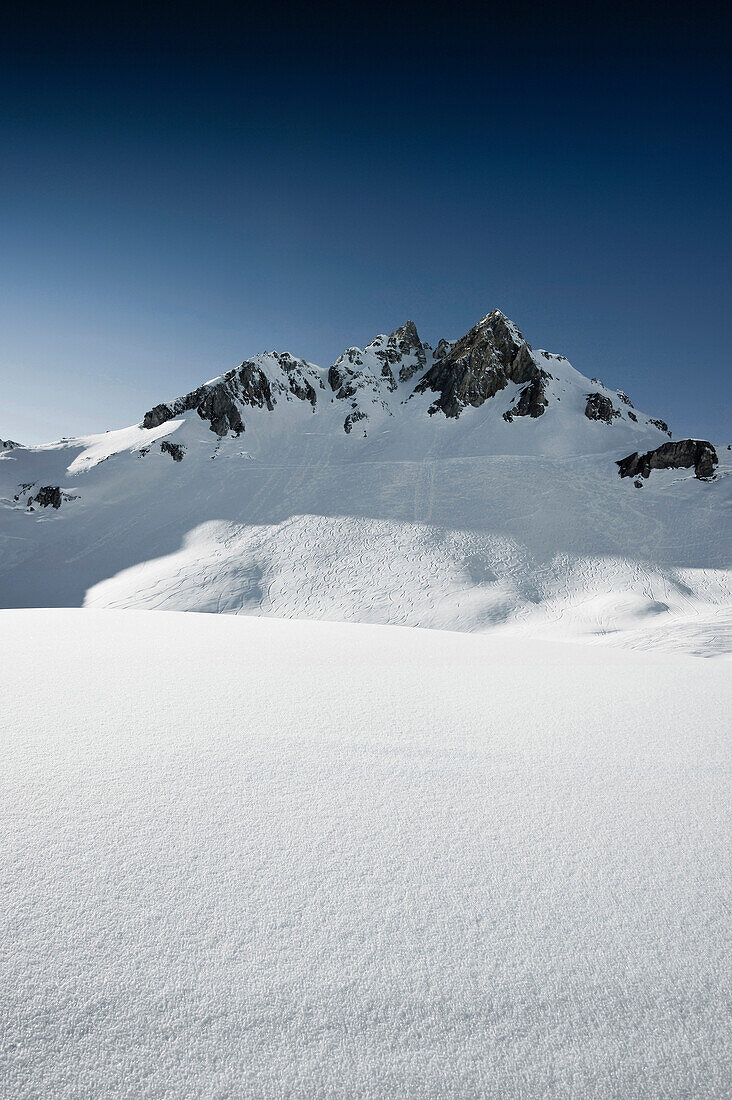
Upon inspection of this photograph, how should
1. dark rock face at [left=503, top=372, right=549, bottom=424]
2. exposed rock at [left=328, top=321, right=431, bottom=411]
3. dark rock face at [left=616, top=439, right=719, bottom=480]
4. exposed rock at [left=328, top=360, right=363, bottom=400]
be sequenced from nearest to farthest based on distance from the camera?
dark rock face at [left=616, top=439, right=719, bottom=480] → dark rock face at [left=503, top=372, right=549, bottom=424] → exposed rock at [left=328, top=360, right=363, bottom=400] → exposed rock at [left=328, top=321, right=431, bottom=411]

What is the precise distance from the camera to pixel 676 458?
34312mm

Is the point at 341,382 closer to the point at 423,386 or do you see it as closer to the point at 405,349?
the point at 423,386

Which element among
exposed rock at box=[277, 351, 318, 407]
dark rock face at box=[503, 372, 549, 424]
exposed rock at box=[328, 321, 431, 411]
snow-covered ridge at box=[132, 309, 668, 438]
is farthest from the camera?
exposed rock at box=[328, 321, 431, 411]

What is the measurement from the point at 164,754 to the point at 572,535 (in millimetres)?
27471

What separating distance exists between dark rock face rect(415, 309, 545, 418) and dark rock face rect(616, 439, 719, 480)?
20586mm

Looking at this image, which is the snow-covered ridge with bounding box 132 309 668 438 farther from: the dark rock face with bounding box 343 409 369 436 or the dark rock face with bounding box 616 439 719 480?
the dark rock face with bounding box 616 439 719 480

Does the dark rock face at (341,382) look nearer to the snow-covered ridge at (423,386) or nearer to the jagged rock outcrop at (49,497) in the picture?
the snow-covered ridge at (423,386)

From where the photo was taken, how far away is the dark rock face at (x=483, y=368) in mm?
51781

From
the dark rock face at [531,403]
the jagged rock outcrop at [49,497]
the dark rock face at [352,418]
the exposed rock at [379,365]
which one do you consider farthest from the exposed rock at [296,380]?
the jagged rock outcrop at [49,497]

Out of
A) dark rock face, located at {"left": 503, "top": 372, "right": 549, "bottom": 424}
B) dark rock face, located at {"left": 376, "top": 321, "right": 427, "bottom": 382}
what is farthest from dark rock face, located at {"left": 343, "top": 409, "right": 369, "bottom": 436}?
dark rock face, located at {"left": 503, "top": 372, "right": 549, "bottom": 424}

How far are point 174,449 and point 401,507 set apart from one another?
26701 millimetres

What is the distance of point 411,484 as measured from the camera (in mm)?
35312

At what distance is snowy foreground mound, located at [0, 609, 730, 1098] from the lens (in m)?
1.44

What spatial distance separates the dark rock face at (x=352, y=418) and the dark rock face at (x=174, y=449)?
17880 millimetres
